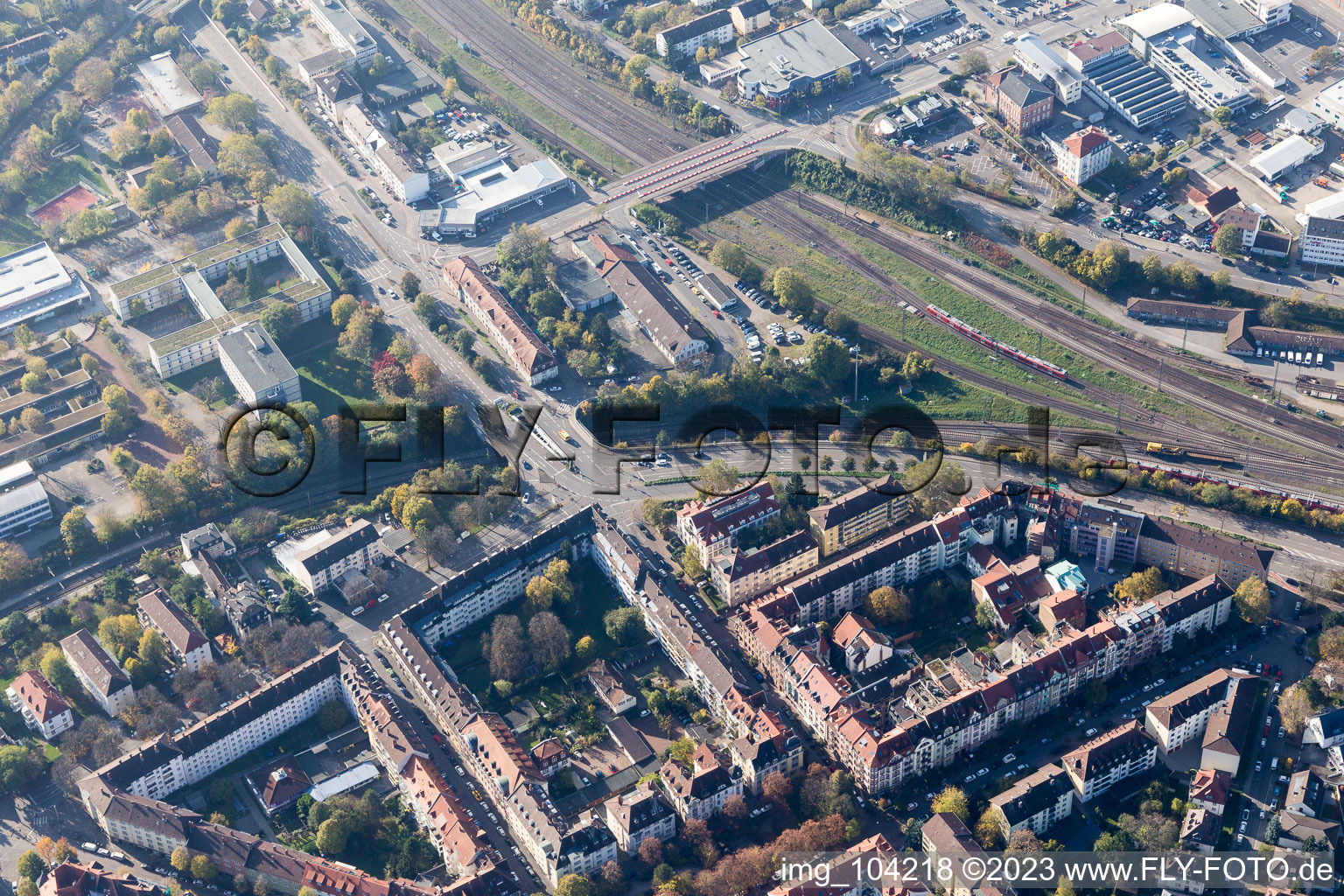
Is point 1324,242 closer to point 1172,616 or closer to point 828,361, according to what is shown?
point 828,361

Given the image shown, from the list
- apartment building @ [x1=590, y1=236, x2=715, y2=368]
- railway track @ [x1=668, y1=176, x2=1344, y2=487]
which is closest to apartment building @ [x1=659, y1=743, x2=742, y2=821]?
apartment building @ [x1=590, y1=236, x2=715, y2=368]

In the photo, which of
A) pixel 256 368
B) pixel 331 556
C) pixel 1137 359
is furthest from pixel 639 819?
pixel 1137 359

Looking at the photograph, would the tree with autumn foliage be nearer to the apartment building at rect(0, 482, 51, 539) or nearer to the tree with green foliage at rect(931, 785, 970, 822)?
the tree with green foliage at rect(931, 785, 970, 822)

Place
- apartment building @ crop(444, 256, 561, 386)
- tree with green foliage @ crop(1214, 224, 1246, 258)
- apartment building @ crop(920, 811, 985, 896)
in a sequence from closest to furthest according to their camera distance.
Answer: apartment building @ crop(920, 811, 985, 896), apartment building @ crop(444, 256, 561, 386), tree with green foliage @ crop(1214, 224, 1246, 258)

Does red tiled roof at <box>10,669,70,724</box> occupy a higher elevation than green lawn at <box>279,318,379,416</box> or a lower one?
lower

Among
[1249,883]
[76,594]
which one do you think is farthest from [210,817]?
[1249,883]

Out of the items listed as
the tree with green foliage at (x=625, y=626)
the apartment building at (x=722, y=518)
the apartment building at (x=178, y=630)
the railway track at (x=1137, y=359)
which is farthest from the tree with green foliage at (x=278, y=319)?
the railway track at (x=1137, y=359)
